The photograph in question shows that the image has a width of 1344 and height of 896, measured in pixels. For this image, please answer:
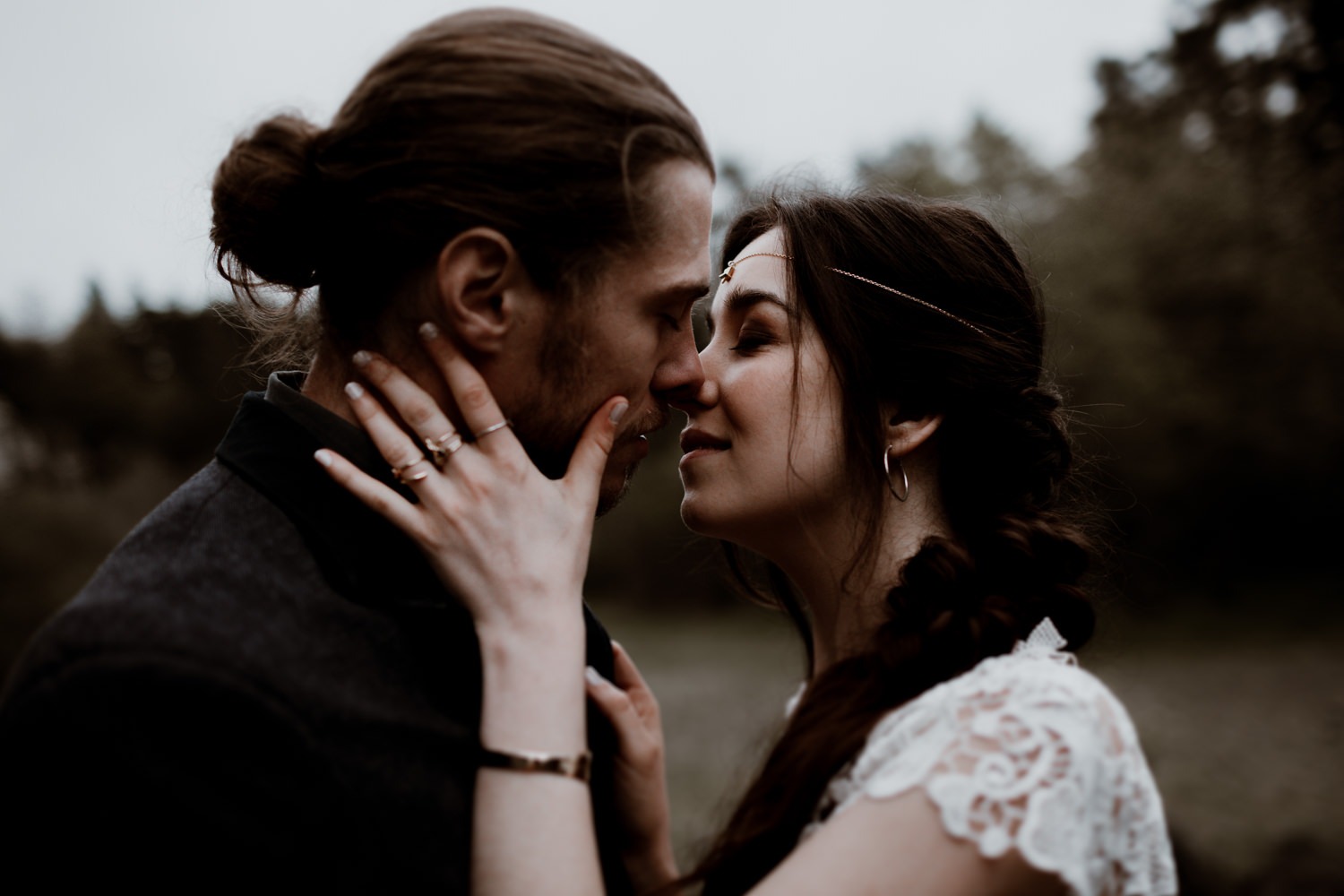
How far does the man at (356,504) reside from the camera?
1.58 m

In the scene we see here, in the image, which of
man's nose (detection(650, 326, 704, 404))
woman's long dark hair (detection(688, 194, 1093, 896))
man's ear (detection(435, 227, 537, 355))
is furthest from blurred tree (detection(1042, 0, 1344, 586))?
man's ear (detection(435, 227, 537, 355))

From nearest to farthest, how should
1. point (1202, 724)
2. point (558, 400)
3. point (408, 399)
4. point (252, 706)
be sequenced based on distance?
point (252, 706), point (408, 399), point (558, 400), point (1202, 724)

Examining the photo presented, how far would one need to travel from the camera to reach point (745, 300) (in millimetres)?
2887

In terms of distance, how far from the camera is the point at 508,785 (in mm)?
1886

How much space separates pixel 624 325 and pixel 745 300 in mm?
663

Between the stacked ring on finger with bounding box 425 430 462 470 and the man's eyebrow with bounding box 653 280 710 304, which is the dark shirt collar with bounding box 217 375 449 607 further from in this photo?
the man's eyebrow with bounding box 653 280 710 304

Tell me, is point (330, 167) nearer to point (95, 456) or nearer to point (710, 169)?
point (710, 169)

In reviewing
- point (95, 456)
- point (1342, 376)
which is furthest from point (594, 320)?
point (95, 456)

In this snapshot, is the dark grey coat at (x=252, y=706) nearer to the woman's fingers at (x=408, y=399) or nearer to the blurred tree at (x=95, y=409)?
the woman's fingers at (x=408, y=399)

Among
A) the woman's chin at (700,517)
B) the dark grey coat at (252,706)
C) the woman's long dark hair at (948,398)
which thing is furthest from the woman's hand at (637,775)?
the dark grey coat at (252,706)

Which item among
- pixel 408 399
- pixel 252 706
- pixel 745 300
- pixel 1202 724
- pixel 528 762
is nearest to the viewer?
pixel 252 706

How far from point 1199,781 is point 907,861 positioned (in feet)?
39.3

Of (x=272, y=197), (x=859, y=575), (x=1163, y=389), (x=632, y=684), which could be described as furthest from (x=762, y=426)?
(x=1163, y=389)

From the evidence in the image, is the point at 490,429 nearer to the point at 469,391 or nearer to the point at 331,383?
the point at 469,391
